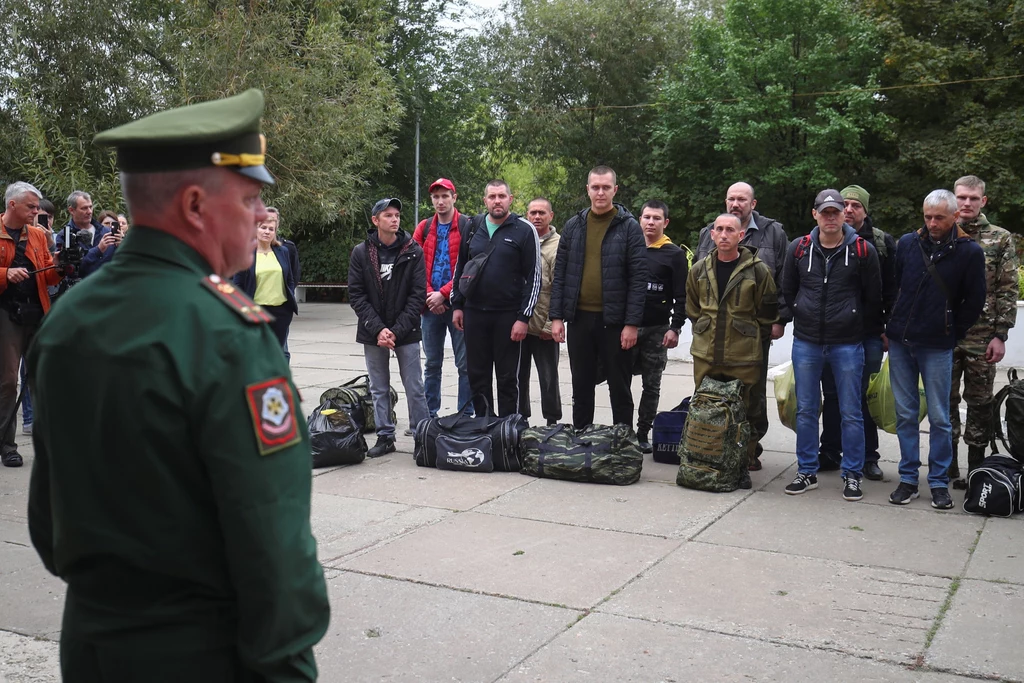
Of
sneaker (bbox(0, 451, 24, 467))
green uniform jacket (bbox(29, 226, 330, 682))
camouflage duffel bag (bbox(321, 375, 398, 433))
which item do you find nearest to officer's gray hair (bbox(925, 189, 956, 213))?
camouflage duffel bag (bbox(321, 375, 398, 433))

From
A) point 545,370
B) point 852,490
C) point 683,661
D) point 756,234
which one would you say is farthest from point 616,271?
point 683,661

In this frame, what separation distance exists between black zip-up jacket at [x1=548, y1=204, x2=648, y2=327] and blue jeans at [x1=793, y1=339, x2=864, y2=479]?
1.28m

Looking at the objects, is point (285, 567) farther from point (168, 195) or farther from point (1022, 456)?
point (1022, 456)

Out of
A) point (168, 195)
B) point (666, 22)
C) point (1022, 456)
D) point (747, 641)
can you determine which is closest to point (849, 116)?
point (666, 22)

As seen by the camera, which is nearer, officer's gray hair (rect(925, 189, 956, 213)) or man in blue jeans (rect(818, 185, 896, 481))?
officer's gray hair (rect(925, 189, 956, 213))

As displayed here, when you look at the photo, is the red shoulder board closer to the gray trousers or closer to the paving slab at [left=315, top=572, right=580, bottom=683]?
the paving slab at [left=315, top=572, right=580, bottom=683]

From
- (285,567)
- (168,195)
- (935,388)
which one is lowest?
(935,388)

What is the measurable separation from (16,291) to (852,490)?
20.7 feet

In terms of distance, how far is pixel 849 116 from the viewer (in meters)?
32.7

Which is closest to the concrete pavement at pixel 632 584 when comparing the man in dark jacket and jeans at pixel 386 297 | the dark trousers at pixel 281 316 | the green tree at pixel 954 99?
the man in dark jacket and jeans at pixel 386 297

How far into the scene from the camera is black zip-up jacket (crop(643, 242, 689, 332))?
27.5 ft

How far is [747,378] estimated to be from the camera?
24.3ft

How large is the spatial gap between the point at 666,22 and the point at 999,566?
3892 centimetres

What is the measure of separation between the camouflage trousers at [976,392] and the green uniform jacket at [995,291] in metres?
0.08
